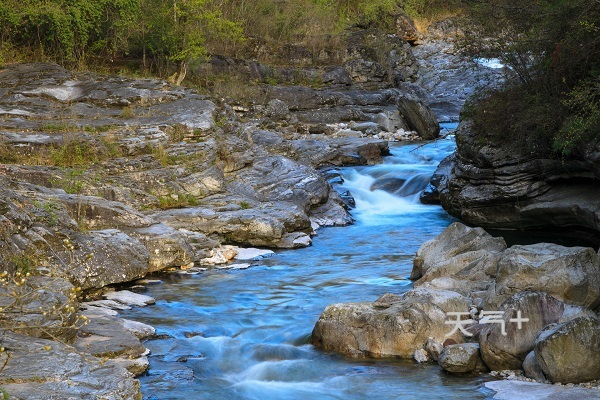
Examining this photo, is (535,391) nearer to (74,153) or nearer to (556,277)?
(556,277)

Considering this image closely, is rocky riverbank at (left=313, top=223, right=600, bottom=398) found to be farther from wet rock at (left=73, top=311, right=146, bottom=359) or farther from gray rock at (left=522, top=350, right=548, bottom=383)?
wet rock at (left=73, top=311, right=146, bottom=359)

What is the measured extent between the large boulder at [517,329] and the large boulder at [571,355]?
0.53m

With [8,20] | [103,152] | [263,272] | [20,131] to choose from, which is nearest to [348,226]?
[263,272]

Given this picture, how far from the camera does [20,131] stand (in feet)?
48.6

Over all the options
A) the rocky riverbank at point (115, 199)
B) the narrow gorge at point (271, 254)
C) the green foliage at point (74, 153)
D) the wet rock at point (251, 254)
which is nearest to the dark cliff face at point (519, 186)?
the narrow gorge at point (271, 254)

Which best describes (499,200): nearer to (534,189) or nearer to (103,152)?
(534,189)

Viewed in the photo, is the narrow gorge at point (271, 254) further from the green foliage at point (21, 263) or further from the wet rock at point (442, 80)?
the wet rock at point (442, 80)

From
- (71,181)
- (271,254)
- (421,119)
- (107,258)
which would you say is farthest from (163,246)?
(421,119)

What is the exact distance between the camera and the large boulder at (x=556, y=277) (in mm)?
8570

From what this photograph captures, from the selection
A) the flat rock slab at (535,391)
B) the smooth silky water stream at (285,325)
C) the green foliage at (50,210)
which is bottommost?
the smooth silky water stream at (285,325)

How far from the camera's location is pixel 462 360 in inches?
301

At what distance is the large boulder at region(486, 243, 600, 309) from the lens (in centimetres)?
857

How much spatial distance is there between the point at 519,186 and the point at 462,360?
7713 mm

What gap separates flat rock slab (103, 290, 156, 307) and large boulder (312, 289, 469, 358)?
2733mm
